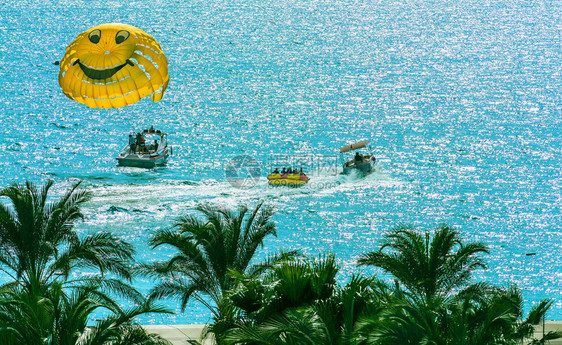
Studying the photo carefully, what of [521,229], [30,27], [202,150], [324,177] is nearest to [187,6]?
[30,27]

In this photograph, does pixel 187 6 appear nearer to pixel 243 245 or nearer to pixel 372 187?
pixel 372 187

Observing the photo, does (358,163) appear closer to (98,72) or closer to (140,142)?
(140,142)

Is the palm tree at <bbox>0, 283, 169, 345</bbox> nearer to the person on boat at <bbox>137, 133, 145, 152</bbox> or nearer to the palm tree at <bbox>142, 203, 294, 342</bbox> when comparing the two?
the palm tree at <bbox>142, 203, 294, 342</bbox>

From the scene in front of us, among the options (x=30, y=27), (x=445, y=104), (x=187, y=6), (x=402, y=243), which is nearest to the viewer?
(x=402, y=243)

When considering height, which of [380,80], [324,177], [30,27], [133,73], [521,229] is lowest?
[521,229]

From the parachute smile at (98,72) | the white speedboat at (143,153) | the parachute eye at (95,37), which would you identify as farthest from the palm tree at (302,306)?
the white speedboat at (143,153)

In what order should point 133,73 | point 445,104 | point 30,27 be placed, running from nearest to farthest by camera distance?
point 133,73, point 445,104, point 30,27
